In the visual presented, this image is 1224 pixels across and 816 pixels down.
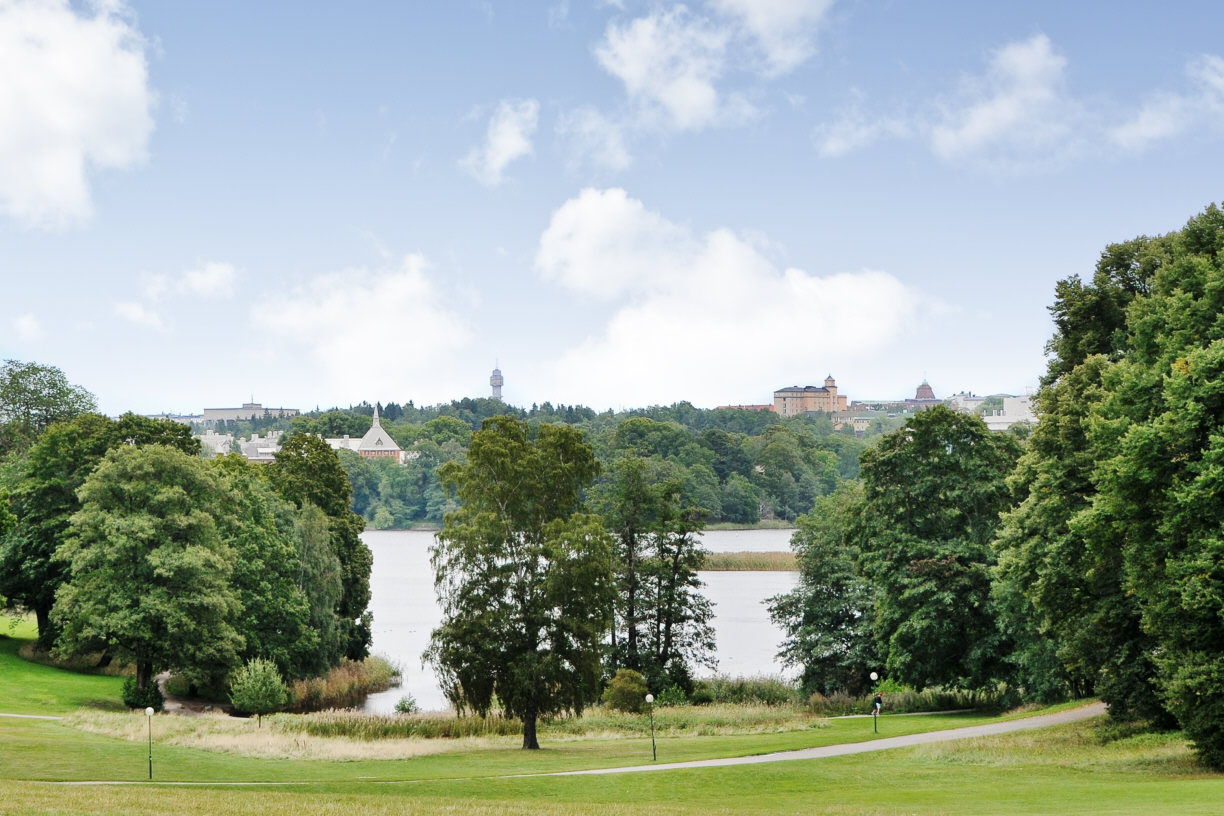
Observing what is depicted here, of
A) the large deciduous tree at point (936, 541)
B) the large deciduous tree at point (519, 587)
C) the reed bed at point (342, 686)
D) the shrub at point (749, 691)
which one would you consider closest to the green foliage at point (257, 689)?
the reed bed at point (342, 686)

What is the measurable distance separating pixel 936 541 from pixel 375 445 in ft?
504

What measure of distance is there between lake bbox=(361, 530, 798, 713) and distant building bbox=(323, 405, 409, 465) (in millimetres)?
60691

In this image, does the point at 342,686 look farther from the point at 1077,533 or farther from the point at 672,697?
the point at 1077,533

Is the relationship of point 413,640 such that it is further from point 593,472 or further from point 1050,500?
point 1050,500

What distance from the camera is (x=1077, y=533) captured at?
961 inches

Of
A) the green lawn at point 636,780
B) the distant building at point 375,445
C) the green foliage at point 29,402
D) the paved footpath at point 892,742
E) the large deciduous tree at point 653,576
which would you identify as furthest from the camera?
the distant building at point 375,445

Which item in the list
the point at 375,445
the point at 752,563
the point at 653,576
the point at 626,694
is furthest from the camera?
the point at 375,445

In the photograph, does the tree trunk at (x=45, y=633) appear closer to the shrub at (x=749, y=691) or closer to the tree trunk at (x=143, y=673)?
the tree trunk at (x=143, y=673)

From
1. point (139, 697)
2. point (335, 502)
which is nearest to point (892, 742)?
point (139, 697)

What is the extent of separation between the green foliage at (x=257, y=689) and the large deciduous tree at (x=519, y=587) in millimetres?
10879

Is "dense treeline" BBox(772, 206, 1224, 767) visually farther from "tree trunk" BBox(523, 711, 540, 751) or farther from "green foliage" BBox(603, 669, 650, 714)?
"tree trunk" BBox(523, 711, 540, 751)

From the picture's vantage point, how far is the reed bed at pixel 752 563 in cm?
8750

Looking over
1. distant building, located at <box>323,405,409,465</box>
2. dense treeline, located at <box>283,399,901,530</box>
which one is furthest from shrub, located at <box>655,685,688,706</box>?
distant building, located at <box>323,405,409,465</box>

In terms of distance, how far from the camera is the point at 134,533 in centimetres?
3816
